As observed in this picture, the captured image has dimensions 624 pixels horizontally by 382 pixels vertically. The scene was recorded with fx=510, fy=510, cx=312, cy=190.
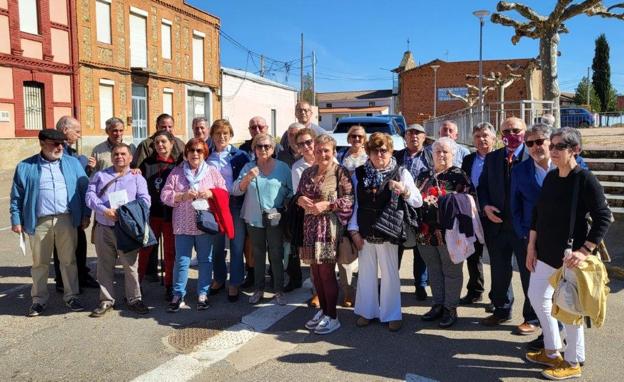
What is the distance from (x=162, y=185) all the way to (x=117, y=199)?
2.14 ft

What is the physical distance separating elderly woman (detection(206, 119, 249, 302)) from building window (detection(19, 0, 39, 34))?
1658cm

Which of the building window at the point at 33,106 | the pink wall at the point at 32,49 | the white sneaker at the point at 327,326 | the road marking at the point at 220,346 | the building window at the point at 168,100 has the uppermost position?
the pink wall at the point at 32,49

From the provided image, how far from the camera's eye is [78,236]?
5.88 meters

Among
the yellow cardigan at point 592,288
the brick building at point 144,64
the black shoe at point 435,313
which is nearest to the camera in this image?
the yellow cardigan at point 592,288

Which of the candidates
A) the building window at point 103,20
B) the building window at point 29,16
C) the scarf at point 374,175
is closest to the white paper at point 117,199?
the scarf at point 374,175

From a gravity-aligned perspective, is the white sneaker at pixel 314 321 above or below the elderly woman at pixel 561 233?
below

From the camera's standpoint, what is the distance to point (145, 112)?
25156 millimetres

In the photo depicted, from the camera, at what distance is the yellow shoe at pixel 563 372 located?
11.9 feet

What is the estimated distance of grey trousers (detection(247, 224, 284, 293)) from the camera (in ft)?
17.5

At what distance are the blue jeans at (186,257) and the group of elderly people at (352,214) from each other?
0.01 meters

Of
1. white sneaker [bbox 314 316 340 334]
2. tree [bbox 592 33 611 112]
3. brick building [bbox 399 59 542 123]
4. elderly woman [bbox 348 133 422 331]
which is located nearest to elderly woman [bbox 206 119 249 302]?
white sneaker [bbox 314 316 340 334]

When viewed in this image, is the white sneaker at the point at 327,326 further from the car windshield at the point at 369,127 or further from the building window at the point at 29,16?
the building window at the point at 29,16

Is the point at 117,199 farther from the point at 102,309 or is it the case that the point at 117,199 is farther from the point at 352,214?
the point at 352,214

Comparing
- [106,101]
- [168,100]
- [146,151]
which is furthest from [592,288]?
[168,100]
